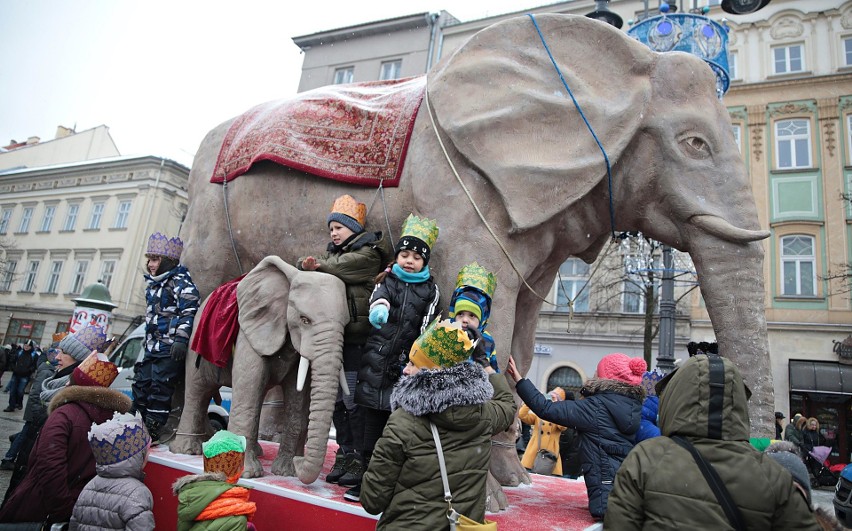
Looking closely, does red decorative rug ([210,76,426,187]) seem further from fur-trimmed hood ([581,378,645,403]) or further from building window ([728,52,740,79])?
building window ([728,52,740,79])

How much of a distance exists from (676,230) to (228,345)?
306cm

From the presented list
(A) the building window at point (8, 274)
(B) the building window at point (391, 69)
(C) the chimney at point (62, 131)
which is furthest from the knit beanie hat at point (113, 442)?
(C) the chimney at point (62, 131)


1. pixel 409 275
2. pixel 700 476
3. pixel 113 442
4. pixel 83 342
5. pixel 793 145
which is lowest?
pixel 113 442

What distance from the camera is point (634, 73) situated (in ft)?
13.6

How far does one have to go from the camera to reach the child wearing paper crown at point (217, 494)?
295 cm

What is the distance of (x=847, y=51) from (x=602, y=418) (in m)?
22.9

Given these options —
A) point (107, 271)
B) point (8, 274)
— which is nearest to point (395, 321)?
point (107, 271)

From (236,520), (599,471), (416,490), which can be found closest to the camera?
(416,490)

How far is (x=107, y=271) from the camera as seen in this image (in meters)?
34.7

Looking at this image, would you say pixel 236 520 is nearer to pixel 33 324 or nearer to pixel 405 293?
pixel 405 293

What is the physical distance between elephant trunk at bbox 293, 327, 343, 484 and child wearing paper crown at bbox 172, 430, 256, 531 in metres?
0.36

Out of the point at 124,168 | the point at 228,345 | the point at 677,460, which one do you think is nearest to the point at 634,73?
the point at 677,460

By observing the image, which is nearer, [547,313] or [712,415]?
[712,415]

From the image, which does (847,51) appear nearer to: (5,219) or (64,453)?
(64,453)
